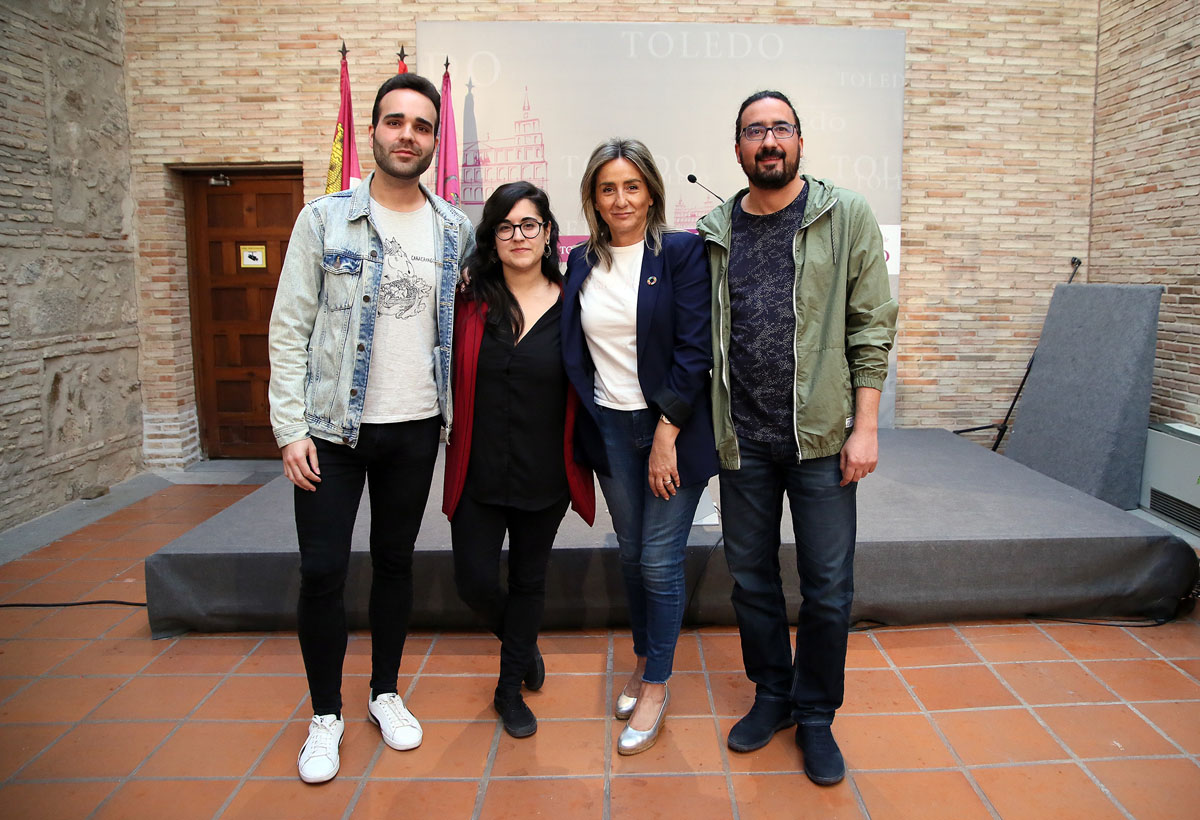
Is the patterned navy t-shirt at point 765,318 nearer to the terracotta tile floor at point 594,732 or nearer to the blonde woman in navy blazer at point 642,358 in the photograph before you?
the blonde woman in navy blazer at point 642,358

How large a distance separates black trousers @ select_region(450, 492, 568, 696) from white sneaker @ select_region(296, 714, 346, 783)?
49 cm

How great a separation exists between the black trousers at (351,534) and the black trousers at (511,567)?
153 mm

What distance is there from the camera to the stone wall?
4.60 metres

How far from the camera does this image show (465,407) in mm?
2252

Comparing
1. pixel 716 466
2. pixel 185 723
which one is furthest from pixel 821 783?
pixel 185 723

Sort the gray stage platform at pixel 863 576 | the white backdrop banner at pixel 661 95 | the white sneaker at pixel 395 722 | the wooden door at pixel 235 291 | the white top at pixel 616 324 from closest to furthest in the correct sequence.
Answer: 1. the white top at pixel 616 324
2. the white sneaker at pixel 395 722
3. the gray stage platform at pixel 863 576
4. the white backdrop banner at pixel 661 95
5. the wooden door at pixel 235 291

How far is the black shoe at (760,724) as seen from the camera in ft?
7.81

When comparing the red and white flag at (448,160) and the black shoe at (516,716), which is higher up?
the red and white flag at (448,160)

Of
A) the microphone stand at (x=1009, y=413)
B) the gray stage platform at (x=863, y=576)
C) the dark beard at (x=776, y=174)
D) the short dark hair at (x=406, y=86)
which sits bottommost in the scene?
the gray stage platform at (x=863, y=576)

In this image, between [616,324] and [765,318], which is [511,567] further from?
[765,318]

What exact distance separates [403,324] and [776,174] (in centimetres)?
103

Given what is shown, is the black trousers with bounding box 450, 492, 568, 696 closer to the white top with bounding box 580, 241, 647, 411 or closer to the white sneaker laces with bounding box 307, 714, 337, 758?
the white top with bounding box 580, 241, 647, 411

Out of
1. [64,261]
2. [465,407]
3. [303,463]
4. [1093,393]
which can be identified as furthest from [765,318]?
[64,261]

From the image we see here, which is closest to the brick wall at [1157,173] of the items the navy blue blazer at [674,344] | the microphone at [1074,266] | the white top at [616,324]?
the microphone at [1074,266]
